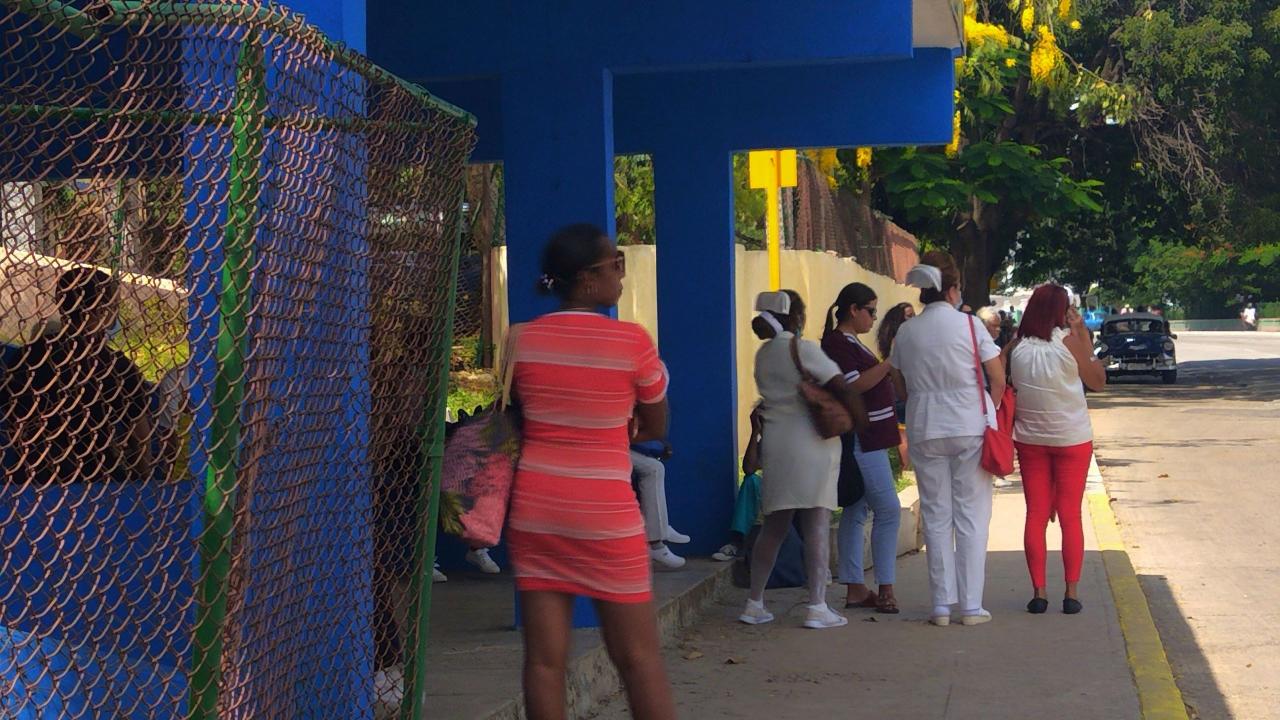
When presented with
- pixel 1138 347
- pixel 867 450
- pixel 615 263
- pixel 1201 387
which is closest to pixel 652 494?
pixel 867 450

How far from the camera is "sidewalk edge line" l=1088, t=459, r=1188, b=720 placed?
6738 mm

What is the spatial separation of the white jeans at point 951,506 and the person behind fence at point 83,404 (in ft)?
16.5

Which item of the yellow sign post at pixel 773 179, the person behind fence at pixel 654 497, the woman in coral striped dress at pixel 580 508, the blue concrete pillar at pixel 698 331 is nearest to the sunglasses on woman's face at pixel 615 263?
the woman in coral striped dress at pixel 580 508

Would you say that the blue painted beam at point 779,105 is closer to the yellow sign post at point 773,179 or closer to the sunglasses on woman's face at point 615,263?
the yellow sign post at point 773,179

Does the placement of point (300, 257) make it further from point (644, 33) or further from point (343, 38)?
point (644, 33)

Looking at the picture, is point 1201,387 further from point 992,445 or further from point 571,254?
point 571,254

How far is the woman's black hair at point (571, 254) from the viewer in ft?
15.1

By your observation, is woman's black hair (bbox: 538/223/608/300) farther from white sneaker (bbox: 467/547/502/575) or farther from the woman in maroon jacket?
white sneaker (bbox: 467/547/502/575)

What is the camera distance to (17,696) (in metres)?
3.67

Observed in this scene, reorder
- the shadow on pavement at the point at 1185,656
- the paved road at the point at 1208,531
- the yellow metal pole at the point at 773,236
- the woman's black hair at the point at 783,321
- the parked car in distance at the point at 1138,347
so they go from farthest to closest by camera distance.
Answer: the parked car in distance at the point at 1138,347, the yellow metal pole at the point at 773,236, the woman's black hair at the point at 783,321, the paved road at the point at 1208,531, the shadow on pavement at the point at 1185,656

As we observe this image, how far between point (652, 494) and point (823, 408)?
1617 mm

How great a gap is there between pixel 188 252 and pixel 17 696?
43.6 inches

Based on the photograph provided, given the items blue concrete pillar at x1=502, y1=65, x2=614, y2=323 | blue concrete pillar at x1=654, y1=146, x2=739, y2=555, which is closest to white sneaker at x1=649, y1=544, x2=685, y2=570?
blue concrete pillar at x1=654, y1=146, x2=739, y2=555

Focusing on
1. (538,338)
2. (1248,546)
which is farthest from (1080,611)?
(538,338)
